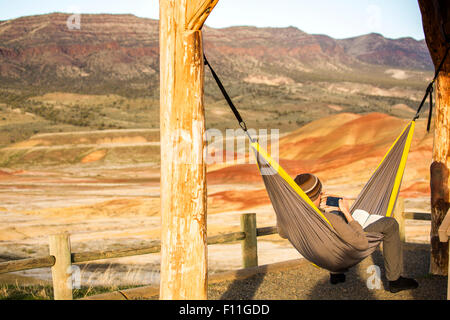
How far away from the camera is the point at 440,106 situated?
448 cm

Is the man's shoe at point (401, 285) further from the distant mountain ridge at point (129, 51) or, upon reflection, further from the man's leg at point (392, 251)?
the distant mountain ridge at point (129, 51)

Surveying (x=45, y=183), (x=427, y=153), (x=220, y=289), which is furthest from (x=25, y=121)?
(x=220, y=289)

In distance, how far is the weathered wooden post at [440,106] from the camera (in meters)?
4.42

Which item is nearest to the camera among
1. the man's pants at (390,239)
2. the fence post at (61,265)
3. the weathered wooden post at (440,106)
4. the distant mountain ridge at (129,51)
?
the man's pants at (390,239)

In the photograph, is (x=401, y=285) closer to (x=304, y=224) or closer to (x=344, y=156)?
(x=304, y=224)

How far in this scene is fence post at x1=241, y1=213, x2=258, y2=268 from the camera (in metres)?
4.86

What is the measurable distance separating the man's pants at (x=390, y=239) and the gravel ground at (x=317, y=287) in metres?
0.40

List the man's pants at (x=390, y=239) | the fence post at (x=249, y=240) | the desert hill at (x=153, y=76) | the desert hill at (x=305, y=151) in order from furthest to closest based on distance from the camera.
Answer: the desert hill at (x=153, y=76), the desert hill at (x=305, y=151), the fence post at (x=249, y=240), the man's pants at (x=390, y=239)

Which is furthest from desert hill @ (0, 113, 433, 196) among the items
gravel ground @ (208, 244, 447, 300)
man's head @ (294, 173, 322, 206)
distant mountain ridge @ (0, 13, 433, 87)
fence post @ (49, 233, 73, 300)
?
distant mountain ridge @ (0, 13, 433, 87)

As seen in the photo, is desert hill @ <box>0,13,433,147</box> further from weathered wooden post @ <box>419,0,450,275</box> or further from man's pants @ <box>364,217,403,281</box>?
man's pants @ <box>364,217,403,281</box>

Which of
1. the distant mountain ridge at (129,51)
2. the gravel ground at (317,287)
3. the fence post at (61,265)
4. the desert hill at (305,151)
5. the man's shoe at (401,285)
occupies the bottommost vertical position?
the desert hill at (305,151)

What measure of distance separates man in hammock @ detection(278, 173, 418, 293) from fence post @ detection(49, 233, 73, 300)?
5.57 feet

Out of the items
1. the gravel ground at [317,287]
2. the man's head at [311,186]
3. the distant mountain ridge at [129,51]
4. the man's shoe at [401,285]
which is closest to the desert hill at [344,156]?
the gravel ground at [317,287]
